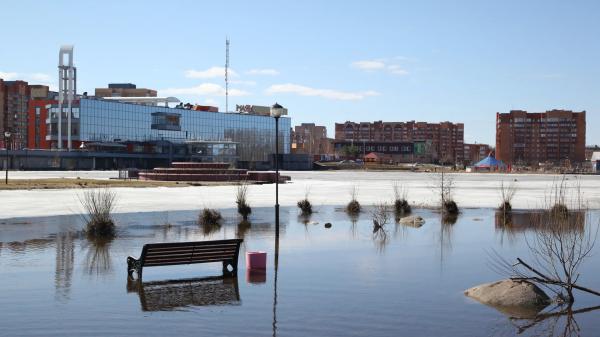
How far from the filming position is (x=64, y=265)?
15.5 metres

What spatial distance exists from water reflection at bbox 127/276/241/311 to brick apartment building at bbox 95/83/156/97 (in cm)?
18568

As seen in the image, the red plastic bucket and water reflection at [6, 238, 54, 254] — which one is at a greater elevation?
the red plastic bucket

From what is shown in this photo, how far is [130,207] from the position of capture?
31516mm

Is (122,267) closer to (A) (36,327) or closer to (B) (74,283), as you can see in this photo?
(B) (74,283)

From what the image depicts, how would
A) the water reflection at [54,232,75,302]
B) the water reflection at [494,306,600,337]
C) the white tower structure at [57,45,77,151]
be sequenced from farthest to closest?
the white tower structure at [57,45,77,151] → the water reflection at [54,232,75,302] → the water reflection at [494,306,600,337]

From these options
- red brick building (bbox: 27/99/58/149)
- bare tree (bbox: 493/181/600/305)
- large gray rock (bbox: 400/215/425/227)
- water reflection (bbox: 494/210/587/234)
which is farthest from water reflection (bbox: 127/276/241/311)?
red brick building (bbox: 27/99/58/149)

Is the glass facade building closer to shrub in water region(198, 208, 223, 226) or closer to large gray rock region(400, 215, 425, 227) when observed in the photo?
large gray rock region(400, 215, 425, 227)

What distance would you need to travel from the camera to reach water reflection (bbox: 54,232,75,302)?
41.7 feet

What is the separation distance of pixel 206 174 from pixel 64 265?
152ft

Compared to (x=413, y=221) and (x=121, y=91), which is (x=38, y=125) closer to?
(x=121, y=91)

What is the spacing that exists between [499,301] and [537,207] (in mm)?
22940

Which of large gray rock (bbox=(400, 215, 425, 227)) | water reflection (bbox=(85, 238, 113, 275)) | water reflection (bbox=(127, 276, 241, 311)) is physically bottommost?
water reflection (bbox=(127, 276, 241, 311))

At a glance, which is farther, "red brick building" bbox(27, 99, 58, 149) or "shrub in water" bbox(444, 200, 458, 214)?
"red brick building" bbox(27, 99, 58, 149)

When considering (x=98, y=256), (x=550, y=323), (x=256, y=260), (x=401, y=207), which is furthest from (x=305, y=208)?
(x=550, y=323)
